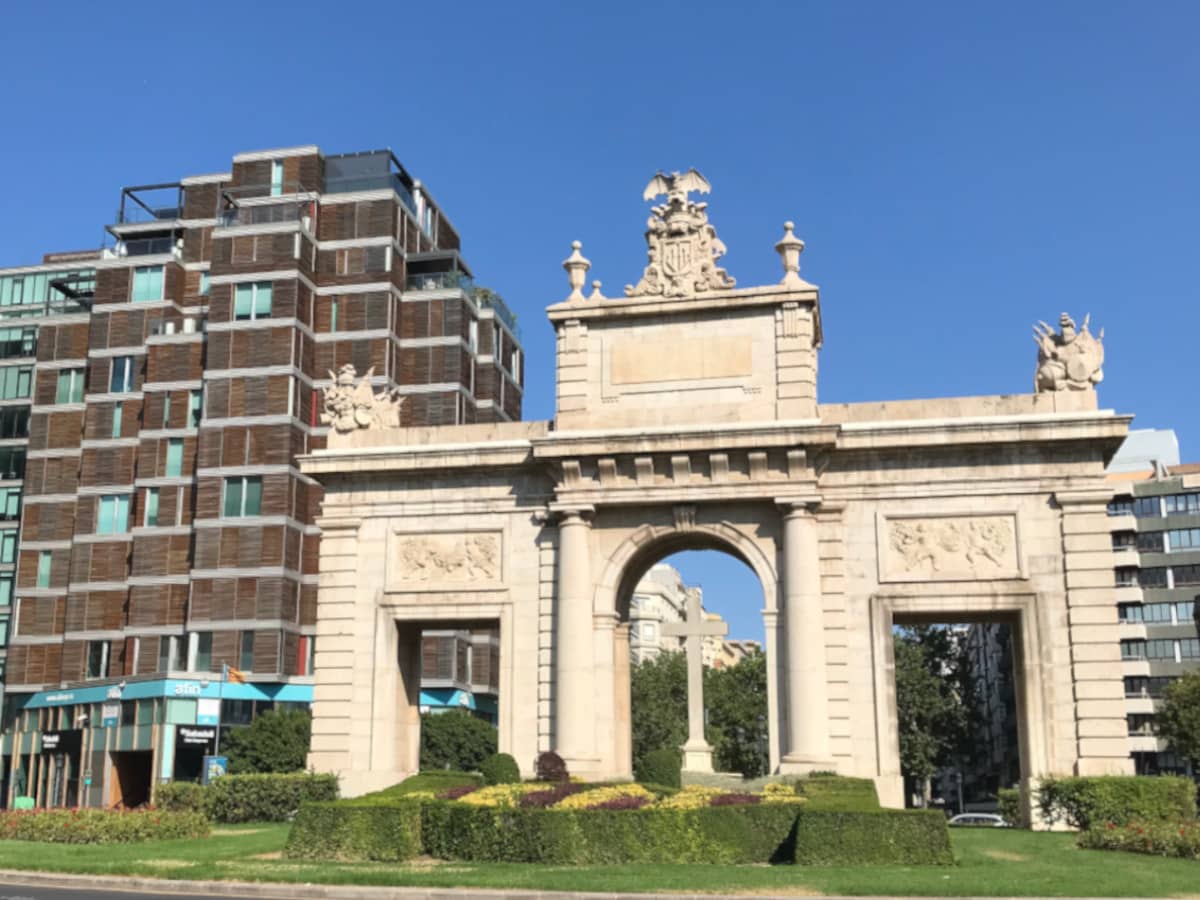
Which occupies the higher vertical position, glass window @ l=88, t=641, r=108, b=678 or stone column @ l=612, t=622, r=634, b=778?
glass window @ l=88, t=641, r=108, b=678

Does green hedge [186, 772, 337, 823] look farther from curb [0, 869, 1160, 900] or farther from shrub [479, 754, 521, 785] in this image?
curb [0, 869, 1160, 900]

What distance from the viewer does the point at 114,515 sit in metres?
70.3

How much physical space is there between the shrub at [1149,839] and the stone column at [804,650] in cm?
686

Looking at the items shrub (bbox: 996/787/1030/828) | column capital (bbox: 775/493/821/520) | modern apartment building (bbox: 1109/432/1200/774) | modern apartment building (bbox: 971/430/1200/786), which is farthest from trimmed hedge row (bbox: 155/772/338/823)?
modern apartment building (bbox: 1109/432/1200/774)

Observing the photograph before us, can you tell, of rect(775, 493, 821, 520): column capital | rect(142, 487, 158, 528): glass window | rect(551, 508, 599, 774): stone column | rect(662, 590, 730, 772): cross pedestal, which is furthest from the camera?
rect(142, 487, 158, 528): glass window

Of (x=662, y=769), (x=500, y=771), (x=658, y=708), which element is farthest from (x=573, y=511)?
(x=658, y=708)

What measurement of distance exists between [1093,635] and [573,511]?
1309 cm

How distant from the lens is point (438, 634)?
229 ft

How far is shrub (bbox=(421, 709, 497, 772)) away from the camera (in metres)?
59.8

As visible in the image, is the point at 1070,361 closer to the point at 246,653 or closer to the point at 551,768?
the point at 551,768

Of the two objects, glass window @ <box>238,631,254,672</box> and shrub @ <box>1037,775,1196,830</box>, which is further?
glass window @ <box>238,631,254,672</box>

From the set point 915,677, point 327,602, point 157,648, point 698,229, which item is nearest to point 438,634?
point 157,648

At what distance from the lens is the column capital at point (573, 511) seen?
33.4 metres

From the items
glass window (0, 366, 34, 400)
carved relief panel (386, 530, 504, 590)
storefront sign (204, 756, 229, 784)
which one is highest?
glass window (0, 366, 34, 400)
